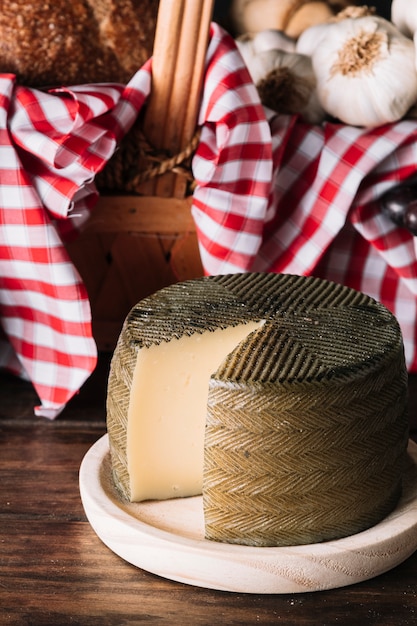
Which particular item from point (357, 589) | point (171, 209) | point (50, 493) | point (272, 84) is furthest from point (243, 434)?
point (272, 84)

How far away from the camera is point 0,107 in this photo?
44.6 inches

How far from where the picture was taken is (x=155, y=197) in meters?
1.25

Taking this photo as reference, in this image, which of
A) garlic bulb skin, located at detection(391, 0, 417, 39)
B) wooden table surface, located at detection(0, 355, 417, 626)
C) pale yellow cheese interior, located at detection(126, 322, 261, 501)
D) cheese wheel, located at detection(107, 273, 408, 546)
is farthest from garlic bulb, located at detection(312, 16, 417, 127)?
wooden table surface, located at detection(0, 355, 417, 626)

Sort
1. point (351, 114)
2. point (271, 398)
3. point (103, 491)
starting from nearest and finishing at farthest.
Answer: point (271, 398) → point (103, 491) → point (351, 114)

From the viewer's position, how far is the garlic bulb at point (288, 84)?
1316 millimetres

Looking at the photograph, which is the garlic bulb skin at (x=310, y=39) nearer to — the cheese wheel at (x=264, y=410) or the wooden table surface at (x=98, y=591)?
the cheese wheel at (x=264, y=410)

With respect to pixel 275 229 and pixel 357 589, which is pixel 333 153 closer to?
pixel 275 229

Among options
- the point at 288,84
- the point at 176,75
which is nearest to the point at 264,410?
the point at 176,75

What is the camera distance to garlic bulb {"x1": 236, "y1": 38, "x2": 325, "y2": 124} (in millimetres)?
1316

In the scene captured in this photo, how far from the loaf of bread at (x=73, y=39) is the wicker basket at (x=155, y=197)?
3.3 inches

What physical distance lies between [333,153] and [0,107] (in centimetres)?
45

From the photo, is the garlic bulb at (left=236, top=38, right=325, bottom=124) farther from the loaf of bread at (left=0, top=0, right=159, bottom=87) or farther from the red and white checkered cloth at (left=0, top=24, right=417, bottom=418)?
the loaf of bread at (left=0, top=0, right=159, bottom=87)

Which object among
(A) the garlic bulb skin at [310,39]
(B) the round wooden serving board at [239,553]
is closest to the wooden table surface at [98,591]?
(B) the round wooden serving board at [239,553]

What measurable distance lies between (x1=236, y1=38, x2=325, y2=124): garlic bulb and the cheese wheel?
44cm
